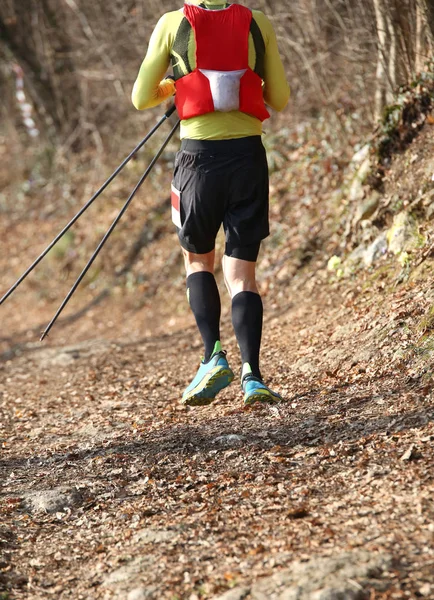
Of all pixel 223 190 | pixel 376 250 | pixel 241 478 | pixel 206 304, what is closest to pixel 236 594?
pixel 241 478

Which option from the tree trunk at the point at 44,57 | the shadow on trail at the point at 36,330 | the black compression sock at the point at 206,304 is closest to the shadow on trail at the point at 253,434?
the black compression sock at the point at 206,304

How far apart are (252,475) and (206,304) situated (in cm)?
110

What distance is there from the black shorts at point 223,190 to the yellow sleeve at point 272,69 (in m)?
0.26

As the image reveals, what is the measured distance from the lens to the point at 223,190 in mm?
3693

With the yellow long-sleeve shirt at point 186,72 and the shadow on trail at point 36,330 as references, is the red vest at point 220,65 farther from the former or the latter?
the shadow on trail at point 36,330

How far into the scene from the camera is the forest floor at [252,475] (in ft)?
7.65

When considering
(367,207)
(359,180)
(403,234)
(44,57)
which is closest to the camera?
(403,234)

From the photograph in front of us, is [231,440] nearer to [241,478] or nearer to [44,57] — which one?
[241,478]

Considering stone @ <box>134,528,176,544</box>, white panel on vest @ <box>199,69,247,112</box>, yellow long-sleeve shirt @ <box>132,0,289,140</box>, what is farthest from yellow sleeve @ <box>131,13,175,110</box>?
stone @ <box>134,528,176,544</box>

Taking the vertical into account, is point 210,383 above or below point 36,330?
above

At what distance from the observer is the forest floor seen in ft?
7.65

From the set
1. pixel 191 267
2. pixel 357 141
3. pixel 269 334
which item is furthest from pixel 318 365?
pixel 357 141

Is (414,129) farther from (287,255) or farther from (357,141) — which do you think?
(287,255)

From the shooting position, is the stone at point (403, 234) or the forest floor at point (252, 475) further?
the stone at point (403, 234)
